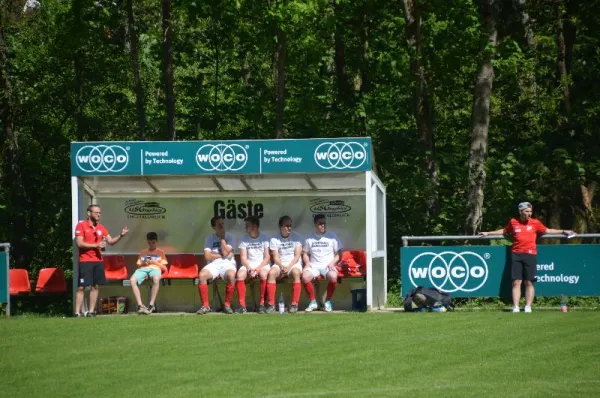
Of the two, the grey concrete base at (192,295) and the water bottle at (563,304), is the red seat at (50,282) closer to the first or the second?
the grey concrete base at (192,295)

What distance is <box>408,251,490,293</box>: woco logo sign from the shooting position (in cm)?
1988

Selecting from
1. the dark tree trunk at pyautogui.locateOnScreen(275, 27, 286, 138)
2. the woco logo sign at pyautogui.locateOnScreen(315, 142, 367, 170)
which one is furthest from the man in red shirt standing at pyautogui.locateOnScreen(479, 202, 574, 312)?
the dark tree trunk at pyautogui.locateOnScreen(275, 27, 286, 138)

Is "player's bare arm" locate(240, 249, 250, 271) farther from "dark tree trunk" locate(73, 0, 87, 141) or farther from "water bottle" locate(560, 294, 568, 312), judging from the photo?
"dark tree trunk" locate(73, 0, 87, 141)

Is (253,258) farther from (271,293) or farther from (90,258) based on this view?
(90,258)

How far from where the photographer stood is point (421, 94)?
1043 inches

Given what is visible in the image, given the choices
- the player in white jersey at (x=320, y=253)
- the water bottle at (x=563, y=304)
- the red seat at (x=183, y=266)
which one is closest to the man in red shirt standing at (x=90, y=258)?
the red seat at (x=183, y=266)

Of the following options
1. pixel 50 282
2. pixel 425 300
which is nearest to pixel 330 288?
pixel 425 300

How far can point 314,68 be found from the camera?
3158 cm

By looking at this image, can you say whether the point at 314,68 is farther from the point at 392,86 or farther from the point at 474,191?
the point at 474,191

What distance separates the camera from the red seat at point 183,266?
2139cm

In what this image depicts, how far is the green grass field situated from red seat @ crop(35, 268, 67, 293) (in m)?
3.66

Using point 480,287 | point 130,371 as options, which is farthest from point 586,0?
point 130,371

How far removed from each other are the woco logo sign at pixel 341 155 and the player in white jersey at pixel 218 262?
2346 millimetres

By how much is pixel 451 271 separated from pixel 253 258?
3.48 m
